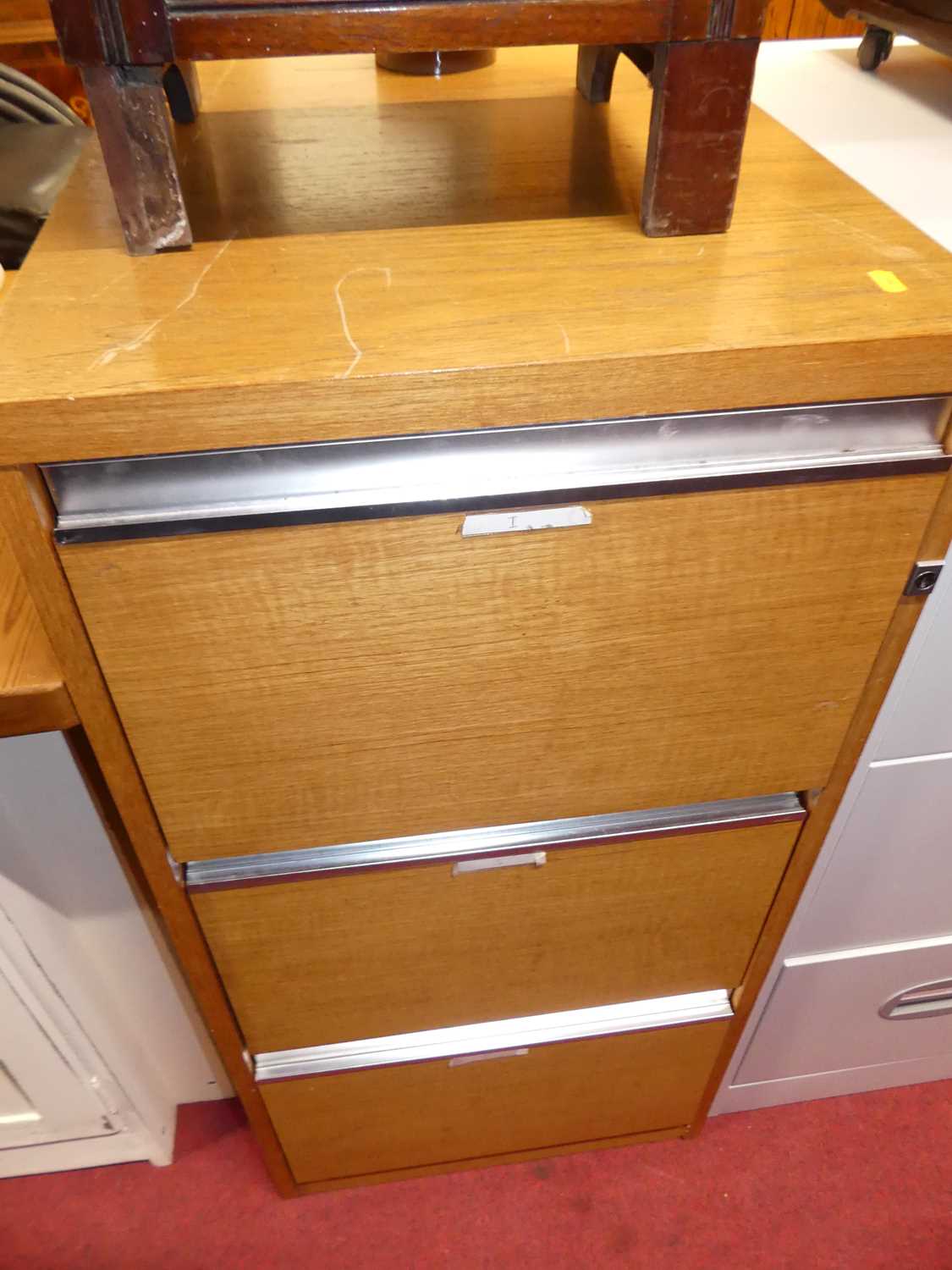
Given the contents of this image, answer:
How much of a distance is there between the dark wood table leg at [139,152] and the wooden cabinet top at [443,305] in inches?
0.7

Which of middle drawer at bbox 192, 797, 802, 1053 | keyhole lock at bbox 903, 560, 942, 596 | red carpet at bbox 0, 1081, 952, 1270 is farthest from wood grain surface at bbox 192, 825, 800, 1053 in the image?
red carpet at bbox 0, 1081, 952, 1270

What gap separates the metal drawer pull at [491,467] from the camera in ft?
1.43

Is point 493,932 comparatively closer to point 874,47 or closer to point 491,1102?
point 491,1102

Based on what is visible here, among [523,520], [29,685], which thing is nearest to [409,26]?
[523,520]

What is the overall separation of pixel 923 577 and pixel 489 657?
259 millimetres

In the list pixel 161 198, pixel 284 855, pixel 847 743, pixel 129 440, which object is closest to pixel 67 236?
pixel 161 198

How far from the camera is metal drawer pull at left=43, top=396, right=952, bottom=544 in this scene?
437mm

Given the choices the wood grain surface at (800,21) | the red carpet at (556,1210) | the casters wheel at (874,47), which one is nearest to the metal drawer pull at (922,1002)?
the red carpet at (556,1210)

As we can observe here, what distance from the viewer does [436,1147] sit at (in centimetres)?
98

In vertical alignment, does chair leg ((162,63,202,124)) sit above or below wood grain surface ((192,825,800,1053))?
above

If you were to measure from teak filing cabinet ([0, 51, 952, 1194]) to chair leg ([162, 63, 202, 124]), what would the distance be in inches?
1.4

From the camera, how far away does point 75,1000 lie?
2.72ft

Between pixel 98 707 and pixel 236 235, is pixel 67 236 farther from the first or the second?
pixel 98 707

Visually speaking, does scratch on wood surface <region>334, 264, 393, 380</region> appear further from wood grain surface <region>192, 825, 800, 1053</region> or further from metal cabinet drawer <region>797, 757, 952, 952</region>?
metal cabinet drawer <region>797, 757, 952, 952</region>
